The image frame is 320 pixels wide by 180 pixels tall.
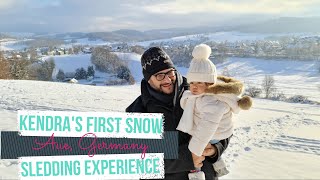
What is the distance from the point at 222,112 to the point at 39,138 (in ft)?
3.40

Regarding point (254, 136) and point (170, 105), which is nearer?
point (170, 105)

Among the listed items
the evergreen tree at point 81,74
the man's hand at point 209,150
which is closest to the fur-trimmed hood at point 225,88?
the man's hand at point 209,150

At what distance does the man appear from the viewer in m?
1.73

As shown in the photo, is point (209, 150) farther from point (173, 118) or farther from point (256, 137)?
point (256, 137)

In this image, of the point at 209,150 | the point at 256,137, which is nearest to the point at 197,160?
the point at 209,150

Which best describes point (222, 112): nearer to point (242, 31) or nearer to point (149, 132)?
point (149, 132)

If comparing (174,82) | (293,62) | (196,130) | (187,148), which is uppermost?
(174,82)

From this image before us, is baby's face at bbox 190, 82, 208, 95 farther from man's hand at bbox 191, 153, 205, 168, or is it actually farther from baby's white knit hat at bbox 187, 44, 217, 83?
man's hand at bbox 191, 153, 205, 168

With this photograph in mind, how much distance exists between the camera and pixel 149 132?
71.5 inches

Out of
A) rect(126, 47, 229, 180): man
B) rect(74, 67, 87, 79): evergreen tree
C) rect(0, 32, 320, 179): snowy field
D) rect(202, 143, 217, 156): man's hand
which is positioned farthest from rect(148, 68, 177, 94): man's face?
rect(74, 67, 87, 79): evergreen tree

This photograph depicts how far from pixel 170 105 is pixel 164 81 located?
148 millimetres

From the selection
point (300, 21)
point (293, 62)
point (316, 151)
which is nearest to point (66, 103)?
point (316, 151)

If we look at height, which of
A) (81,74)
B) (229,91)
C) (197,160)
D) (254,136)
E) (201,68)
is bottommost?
(81,74)

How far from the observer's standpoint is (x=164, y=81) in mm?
1830
